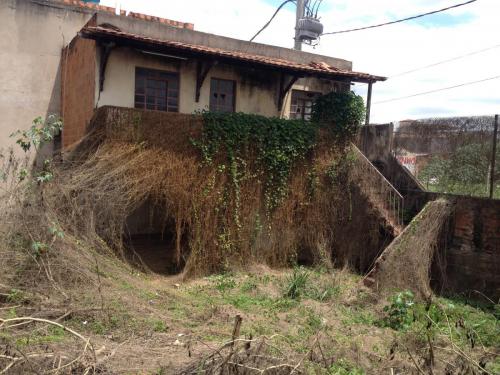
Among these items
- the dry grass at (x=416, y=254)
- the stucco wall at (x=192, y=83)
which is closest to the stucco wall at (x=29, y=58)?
the stucco wall at (x=192, y=83)

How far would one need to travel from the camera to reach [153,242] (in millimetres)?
11938

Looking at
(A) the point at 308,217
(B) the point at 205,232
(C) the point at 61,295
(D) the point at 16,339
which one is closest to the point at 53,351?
(D) the point at 16,339

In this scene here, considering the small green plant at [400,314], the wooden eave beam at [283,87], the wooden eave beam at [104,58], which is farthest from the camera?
the wooden eave beam at [283,87]

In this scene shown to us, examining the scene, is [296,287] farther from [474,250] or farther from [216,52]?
[216,52]

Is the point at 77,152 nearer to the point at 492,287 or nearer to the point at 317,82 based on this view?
the point at 317,82

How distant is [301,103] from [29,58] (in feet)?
27.4

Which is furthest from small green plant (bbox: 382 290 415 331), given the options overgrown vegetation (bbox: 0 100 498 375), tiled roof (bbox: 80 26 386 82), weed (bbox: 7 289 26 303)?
tiled roof (bbox: 80 26 386 82)

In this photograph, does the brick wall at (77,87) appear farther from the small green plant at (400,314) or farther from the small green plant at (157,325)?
the small green plant at (400,314)

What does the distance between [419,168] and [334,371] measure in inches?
314

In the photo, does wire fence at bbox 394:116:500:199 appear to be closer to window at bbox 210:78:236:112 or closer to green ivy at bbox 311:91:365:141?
green ivy at bbox 311:91:365:141

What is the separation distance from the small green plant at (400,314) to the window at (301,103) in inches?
293

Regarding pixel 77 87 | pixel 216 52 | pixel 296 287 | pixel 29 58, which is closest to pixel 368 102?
pixel 216 52

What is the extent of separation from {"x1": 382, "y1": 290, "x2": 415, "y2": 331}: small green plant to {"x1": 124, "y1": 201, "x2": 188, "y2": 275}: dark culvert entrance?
4790 millimetres

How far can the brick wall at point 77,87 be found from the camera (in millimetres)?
10826
